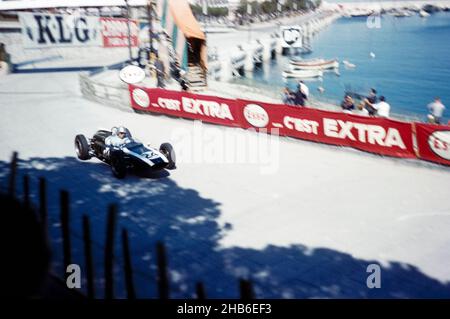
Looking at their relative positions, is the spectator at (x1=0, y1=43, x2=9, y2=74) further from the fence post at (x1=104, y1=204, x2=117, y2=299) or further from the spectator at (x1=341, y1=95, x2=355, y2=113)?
the fence post at (x1=104, y1=204, x2=117, y2=299)

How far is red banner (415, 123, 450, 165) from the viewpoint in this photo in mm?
13008

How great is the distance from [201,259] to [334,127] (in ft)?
28.3

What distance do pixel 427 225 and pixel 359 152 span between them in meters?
5.18

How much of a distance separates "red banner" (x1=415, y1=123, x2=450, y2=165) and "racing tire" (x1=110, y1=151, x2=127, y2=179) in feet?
30.7

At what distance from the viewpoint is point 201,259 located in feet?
28.6

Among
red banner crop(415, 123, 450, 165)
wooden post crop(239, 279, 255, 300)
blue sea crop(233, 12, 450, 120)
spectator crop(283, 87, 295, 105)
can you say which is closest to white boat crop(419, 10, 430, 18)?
blue sea crop(233, 12, 450, 120)

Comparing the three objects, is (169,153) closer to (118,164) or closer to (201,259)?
(118,164)

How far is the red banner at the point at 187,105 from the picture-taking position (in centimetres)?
1817

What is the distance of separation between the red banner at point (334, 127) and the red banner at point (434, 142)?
12.0 inches

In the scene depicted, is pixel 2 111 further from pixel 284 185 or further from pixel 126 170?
pixel 284 185

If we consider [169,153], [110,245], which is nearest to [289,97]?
[169,153]
